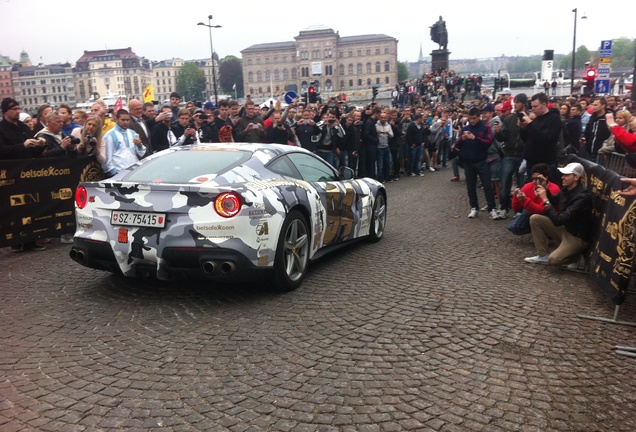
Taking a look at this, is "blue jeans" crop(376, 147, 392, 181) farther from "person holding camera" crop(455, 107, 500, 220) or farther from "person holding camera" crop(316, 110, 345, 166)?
"person holding camera" crop(455, 107, 500, 220)

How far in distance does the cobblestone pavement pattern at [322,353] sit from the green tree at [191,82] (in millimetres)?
162878

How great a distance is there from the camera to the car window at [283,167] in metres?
6.12

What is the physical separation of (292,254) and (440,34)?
2336 inches

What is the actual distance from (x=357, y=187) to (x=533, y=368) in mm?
4155

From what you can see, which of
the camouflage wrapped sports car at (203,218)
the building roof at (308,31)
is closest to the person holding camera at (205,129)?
the camouflage wrapped sports car at (203,218)

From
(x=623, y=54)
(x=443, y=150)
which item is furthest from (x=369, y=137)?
(x=623, y=54)

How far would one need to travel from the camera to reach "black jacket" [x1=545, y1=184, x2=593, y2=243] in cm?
643

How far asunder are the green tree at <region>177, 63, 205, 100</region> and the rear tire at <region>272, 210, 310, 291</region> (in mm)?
162717

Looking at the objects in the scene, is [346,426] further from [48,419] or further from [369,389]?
[48,419]

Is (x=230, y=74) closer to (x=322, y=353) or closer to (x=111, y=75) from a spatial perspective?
(x=111, y=75)

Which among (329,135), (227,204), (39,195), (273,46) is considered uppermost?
(273,46)

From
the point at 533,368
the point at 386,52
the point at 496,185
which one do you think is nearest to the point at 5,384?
the point at 533,368

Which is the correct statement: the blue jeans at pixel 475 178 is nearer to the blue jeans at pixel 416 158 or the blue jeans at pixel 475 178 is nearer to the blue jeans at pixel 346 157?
the blue jeans at pixel 346 157

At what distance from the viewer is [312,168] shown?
695 cm
